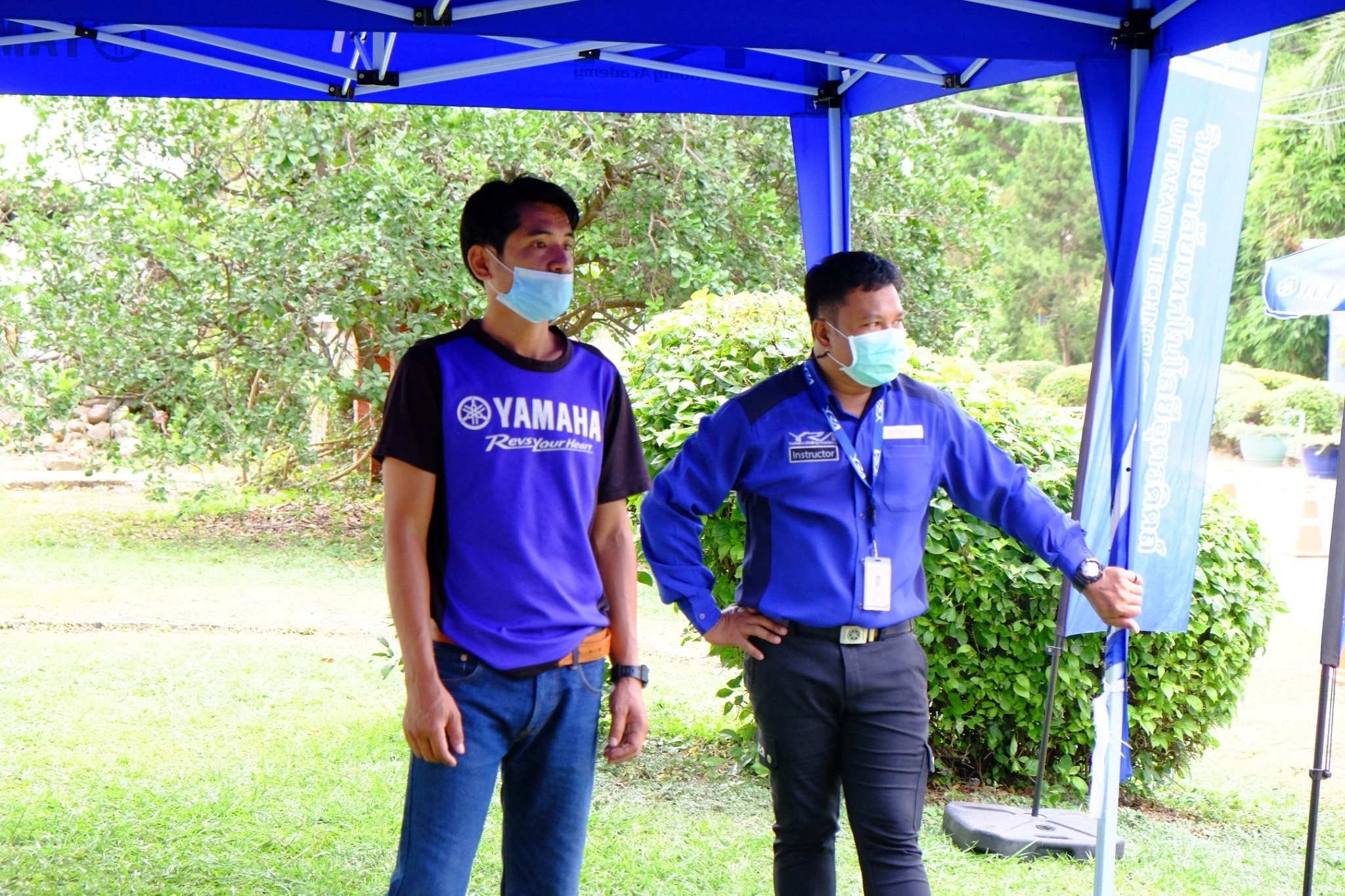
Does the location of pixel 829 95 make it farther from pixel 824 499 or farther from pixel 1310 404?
pixel 1310 404

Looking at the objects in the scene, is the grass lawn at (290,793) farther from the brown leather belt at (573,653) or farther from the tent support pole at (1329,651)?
the brown leather belt at (573,653)

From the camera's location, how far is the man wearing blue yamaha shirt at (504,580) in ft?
7.75

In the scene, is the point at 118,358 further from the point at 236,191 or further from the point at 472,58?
the point at 472,58

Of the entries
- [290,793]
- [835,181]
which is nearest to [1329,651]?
[835,181]

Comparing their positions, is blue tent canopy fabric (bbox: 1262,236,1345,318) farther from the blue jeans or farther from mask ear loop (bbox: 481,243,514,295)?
the blue jeans

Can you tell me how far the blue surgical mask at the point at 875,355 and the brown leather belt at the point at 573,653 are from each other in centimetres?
88

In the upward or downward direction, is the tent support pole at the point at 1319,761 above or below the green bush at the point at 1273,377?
above

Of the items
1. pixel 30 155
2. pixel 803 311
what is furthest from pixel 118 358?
pixel 803 311

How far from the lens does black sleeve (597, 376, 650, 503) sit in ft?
8.59

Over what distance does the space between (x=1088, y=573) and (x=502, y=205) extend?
1.60 m

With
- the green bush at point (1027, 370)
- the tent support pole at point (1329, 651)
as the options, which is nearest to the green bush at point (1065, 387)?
the green bush at point (1027, 370)

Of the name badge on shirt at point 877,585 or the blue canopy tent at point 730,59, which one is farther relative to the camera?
the blue canopy tent at point 730,59

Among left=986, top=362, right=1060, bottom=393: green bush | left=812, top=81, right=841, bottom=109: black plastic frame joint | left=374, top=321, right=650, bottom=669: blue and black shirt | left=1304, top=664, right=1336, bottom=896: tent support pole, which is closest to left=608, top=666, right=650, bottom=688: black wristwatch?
left=374, top=321, right=650, bottom=669: blue and black shirt

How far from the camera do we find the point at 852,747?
300 centimetres
